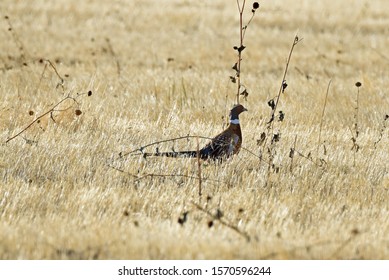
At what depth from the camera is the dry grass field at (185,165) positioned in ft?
16.3

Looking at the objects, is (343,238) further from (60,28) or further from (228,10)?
(228,10)

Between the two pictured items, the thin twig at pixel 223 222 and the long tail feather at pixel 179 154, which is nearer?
the thin twig at pixel 223 222

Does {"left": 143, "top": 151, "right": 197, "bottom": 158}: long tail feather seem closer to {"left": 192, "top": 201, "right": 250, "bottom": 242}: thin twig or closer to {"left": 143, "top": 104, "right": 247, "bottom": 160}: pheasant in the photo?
{"left": 143, "top": 104, "right": 247, "bottom": 160}: pheasant

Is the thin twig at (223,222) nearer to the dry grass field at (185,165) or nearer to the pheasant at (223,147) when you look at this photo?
the dry grass field at (185,165)

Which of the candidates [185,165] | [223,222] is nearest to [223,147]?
[185,165]

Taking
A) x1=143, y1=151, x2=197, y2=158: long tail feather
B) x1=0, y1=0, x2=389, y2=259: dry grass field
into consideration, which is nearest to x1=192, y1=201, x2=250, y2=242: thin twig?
x1=0, y1=0, x2=389, y2=259: dry grass field

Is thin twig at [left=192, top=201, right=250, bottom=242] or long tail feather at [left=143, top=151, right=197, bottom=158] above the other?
long tail feather at [left=143, top=151, right=197, bottom=158]

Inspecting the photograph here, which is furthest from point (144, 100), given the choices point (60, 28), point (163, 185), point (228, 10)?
point (228, 10)

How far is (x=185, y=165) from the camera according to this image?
262 inches

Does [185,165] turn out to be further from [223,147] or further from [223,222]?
[223,222]

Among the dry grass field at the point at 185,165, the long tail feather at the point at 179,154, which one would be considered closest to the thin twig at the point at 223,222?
the dry grass field at the point at 185,165

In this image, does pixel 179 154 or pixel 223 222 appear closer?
pixel 223 222

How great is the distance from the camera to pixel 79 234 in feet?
16.3

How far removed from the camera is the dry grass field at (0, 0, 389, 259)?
4980mm
